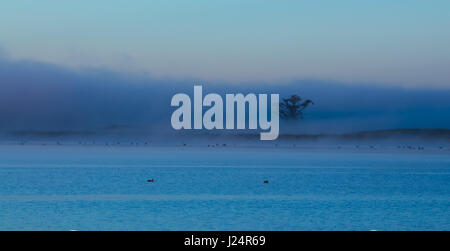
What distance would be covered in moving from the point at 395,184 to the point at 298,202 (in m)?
27.6

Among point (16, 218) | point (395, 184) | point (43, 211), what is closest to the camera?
point (16, 218)

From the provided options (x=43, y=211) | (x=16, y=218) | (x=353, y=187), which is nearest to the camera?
(x=16, y=218)

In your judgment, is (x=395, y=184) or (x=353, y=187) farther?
(x=395, y=184)

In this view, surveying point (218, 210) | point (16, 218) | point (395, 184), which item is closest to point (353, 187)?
point (395, 184)

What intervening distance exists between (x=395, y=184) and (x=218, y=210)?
119 ft

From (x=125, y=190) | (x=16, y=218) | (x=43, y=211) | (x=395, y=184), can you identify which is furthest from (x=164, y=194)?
(x=395, y=184)

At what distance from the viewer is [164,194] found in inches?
2215

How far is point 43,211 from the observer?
41500 mm

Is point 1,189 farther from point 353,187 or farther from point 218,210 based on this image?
point 353,187
